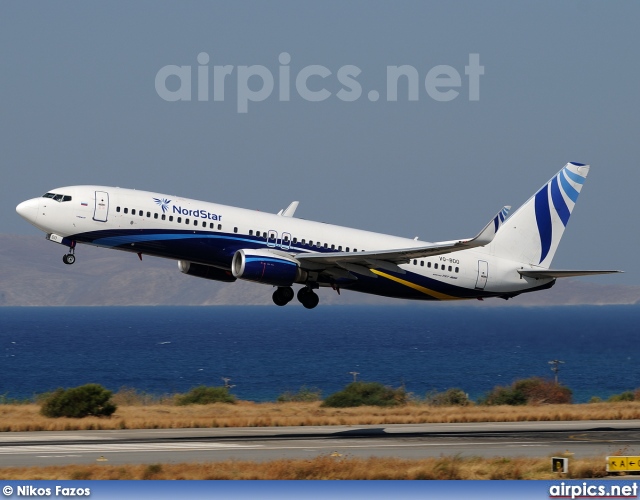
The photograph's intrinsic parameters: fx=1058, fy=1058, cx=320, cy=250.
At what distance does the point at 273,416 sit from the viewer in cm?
6294

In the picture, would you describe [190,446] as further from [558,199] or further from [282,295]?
[558,199]

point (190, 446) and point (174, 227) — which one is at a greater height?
point (174, 227)

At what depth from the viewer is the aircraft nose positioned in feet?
156

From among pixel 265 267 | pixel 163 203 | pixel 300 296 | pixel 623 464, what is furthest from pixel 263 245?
pixel 623 464

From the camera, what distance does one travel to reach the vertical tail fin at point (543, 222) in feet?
193

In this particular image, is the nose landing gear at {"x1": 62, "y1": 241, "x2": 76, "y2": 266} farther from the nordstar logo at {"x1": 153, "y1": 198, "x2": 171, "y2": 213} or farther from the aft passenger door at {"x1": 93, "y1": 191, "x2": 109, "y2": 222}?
the nordstar logo at {"x1": 153, "y1": 198, "x2": 171, "y2": 213}

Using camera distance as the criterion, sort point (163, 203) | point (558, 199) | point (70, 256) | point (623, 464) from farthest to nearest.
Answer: point (558, 199) < point (70, 256) < point (163, 203) < point (623, 464)

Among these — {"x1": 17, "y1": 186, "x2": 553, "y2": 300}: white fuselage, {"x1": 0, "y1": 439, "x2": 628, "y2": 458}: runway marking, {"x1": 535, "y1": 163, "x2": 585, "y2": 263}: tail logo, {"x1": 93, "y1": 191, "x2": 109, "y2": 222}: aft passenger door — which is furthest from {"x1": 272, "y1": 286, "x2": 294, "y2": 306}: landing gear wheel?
{"x1": 535, "y1": 163, "x2": 585, "y2": 263}: tail logo

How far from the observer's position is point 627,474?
3409 cm

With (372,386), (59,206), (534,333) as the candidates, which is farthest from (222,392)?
(59,206)

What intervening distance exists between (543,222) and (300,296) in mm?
16120

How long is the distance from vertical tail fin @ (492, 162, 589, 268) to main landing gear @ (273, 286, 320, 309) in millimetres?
11110

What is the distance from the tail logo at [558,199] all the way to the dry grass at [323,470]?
1045 inches

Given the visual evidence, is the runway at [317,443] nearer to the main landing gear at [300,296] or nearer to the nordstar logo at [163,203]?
the main landing gear at [300,296]
